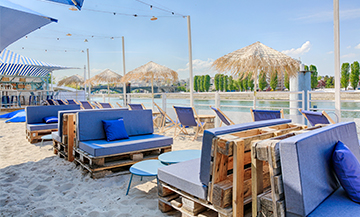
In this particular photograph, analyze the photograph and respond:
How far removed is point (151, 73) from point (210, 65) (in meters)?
2.92

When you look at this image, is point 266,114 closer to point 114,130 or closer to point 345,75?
point 114,130

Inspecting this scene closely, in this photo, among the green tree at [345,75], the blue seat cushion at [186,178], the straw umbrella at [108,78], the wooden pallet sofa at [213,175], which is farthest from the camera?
the green tree at [345,75]

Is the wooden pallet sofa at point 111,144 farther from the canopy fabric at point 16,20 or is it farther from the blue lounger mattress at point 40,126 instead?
the blue lounger mattress at point 40,126

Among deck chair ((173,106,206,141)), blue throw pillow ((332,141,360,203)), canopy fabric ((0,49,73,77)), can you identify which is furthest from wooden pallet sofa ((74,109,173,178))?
canopy fabric ((0,49,73,77))

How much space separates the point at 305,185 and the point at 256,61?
4.75 m

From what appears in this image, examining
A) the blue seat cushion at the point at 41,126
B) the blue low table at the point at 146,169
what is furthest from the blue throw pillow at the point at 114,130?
the blue seat cushion at the point at 41,126

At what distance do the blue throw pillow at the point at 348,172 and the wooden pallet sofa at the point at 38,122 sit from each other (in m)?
5.13

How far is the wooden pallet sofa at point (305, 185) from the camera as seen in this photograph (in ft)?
3.88

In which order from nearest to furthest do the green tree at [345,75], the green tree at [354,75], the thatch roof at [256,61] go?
the thatch roof at [256,61]
the green tree at [354,75]
the green tree at [345,75]

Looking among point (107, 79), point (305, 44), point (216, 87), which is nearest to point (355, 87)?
point (305, 44)

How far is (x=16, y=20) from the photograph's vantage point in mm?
3555

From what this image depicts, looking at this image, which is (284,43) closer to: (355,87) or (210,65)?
(355,87)

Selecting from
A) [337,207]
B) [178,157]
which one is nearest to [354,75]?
[178,157]

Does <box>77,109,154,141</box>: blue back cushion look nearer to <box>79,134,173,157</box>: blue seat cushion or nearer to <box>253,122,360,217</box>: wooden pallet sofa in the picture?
<box>79,134,173,157</box>: blue seat cushion
